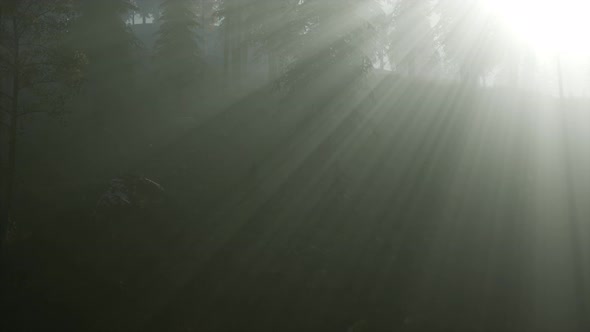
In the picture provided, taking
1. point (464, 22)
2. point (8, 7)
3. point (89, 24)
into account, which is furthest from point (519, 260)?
point (89, 24)

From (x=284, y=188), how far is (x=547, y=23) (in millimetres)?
34902

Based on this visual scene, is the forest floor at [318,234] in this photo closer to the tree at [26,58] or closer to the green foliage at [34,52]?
the tree at [26,58]

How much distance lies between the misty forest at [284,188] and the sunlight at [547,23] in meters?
0.76

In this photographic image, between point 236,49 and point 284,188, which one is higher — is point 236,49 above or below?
above

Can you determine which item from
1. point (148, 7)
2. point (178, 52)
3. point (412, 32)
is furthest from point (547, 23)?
point (148, 7)

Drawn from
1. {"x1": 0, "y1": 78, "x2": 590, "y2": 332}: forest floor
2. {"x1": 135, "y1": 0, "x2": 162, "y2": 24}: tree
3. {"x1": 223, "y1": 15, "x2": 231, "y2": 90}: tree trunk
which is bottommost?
{"x1": 0, "y1": 78, "x2": 590, "y2": 332}: forest floor

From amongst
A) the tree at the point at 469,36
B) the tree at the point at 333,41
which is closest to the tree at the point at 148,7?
the tree at the point at 469,36

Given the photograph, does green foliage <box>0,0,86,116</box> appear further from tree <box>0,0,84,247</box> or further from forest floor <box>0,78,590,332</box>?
forest floor <box>0,78,590,332</box>

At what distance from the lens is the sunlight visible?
30430 mm

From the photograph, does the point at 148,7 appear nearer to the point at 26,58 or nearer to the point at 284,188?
the point at 26,58

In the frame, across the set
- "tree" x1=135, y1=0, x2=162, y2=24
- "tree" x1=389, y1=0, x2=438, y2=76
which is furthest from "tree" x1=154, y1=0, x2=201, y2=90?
"tree" x1=135, y1=0, x2=162, y2=24

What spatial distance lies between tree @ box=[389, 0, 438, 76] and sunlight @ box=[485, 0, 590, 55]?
6821 millimetres

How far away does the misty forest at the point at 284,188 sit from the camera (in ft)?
40.3

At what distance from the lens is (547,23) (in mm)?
37594
